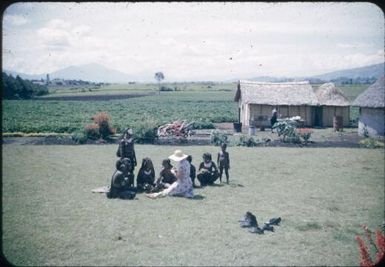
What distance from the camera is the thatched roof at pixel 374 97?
2521 cm

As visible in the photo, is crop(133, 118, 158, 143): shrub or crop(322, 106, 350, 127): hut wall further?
crop(322, 106, 350, 127): hut wall

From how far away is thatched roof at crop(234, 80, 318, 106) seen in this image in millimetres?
33438

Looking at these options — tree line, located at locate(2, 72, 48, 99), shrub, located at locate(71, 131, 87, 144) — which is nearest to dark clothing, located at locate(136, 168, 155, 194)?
shrub, located at locate(71, 131, 87, 144)

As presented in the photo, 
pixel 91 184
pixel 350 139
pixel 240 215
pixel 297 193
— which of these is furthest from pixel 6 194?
pixel 350 139

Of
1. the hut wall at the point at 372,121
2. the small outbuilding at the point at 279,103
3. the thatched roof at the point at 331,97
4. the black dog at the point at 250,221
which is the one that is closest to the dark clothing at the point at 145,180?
the black dog at the point at 250,221

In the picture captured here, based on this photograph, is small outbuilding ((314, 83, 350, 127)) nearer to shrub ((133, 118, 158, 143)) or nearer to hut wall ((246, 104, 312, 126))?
hut wall ((246, 104, 312, 126))

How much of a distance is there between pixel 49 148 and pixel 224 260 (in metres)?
15.8

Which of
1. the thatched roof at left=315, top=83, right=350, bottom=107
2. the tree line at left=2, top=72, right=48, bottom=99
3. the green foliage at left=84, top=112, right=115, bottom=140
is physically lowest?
the green foliage at left=84, top=112, right=115, bottom=140

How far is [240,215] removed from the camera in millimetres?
9844

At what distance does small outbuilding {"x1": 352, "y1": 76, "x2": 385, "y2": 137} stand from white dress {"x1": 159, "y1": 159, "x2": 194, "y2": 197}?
18.4 meters

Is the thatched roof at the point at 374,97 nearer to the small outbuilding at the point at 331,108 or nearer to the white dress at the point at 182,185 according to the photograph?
the small outbuilding at the point at 331,108

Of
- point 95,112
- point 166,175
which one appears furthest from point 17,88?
point 166,175

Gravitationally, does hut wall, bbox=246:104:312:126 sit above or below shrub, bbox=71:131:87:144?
above

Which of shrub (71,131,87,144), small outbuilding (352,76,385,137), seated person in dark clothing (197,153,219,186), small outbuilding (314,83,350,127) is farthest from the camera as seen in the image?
small outbuilding (314,83,350,127)
